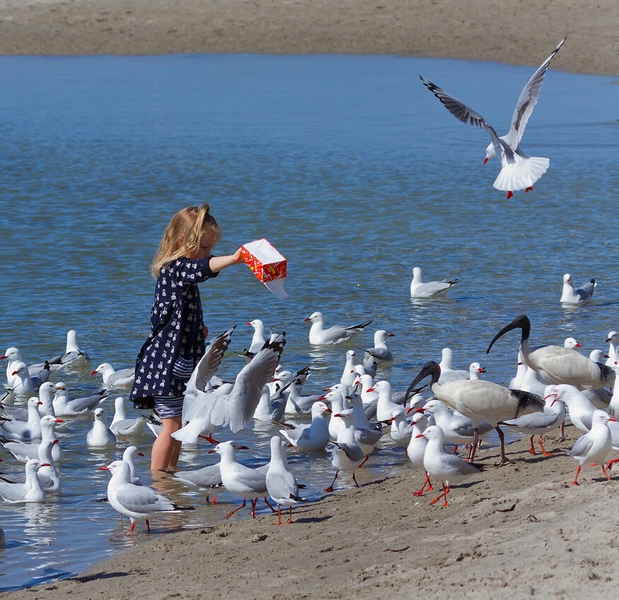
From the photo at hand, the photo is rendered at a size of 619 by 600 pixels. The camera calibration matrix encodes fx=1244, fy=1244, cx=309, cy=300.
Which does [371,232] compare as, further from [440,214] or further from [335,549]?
[335,549]

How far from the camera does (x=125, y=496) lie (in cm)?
750

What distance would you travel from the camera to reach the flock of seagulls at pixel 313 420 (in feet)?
25.1

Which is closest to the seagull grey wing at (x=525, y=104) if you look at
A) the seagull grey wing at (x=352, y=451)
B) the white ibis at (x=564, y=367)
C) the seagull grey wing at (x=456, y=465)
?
the white ibis at (x=564, y=367)

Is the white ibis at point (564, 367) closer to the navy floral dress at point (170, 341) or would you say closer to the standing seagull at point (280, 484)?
the standing seagull at point (280, 484)

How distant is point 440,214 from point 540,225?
1.75 m

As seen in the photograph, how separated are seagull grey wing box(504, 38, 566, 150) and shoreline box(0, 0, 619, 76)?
2792cm

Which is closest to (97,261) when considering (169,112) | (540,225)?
(540,225)

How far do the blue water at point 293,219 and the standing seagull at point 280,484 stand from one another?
0.52m

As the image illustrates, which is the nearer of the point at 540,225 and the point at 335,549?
the point at 335,549

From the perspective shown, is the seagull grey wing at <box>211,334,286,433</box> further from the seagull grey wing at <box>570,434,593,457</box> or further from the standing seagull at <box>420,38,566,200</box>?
the standing seagull at <box>420,38,566,200</box>

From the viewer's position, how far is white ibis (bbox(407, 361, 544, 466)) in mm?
8430

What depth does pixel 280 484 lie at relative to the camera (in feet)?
24.6

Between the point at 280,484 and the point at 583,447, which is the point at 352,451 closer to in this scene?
the point at 280,484

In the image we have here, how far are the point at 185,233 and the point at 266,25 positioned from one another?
3351 cm
